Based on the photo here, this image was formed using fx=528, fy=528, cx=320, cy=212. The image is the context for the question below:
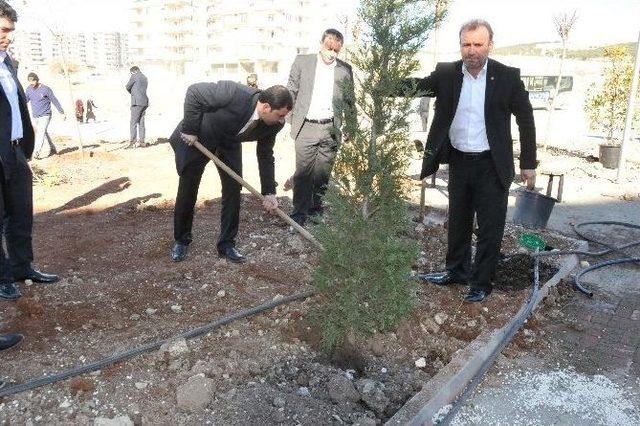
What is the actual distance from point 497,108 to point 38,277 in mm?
3680

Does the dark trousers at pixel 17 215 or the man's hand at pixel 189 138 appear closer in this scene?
the dark trousers at pixel 17 215

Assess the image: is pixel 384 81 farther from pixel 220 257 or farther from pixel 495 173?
pixel 220 257

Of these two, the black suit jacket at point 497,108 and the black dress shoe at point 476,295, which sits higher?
the black suit jacket at point 497,108

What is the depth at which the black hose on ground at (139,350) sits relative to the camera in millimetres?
2721

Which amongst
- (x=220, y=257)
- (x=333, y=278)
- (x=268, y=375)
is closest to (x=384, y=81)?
(x=333, y=278)

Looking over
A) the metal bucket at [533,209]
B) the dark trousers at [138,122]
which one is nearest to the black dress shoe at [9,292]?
the metal bucket at [533,209]

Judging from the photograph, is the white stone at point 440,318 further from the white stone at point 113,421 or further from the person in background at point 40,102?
the person in background at point 40,102

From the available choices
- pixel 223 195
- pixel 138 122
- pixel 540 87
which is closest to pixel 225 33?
pixel 540 87

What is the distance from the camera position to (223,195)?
464cm

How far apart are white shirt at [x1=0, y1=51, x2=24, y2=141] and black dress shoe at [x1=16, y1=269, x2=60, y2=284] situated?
3.40ft

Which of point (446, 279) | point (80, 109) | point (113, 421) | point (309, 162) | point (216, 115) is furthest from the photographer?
point (80, 109)

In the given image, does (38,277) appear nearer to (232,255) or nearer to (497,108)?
(232,255)

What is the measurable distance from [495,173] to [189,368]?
8.17 ft

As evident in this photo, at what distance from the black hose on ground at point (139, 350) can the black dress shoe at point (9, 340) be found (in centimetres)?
46
